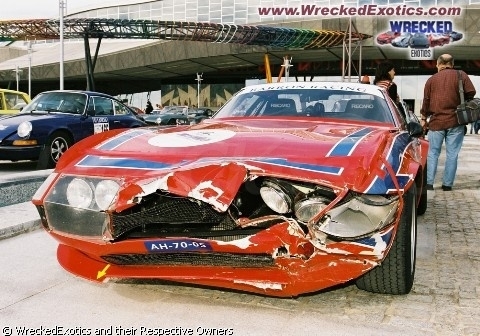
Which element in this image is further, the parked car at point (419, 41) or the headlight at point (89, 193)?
the parked car at point (419, 41)

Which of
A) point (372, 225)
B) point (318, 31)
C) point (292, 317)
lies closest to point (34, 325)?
point (292, 317)

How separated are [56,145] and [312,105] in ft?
17.3

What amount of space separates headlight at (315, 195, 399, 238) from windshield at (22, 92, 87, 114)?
7.13 meters

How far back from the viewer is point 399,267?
272cm

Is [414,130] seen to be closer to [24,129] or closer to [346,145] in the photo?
[346,145]

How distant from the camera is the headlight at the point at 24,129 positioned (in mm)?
7672

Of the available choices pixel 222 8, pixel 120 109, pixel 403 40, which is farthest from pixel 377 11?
pixel 120 109

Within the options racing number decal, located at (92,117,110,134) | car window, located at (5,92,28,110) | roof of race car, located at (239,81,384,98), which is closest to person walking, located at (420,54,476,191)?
roof of race car, located at (239,81,384,98)

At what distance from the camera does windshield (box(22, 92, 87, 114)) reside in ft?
28.3

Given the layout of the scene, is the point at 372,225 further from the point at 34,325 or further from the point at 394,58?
the point at 394,58

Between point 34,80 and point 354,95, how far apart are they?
69.0m

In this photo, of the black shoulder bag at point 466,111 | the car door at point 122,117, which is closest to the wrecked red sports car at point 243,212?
the black shoulder bag at point 466,111

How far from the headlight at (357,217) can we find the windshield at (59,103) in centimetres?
713

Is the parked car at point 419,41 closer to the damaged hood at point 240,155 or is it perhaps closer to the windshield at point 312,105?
the windshield at point 312,105
